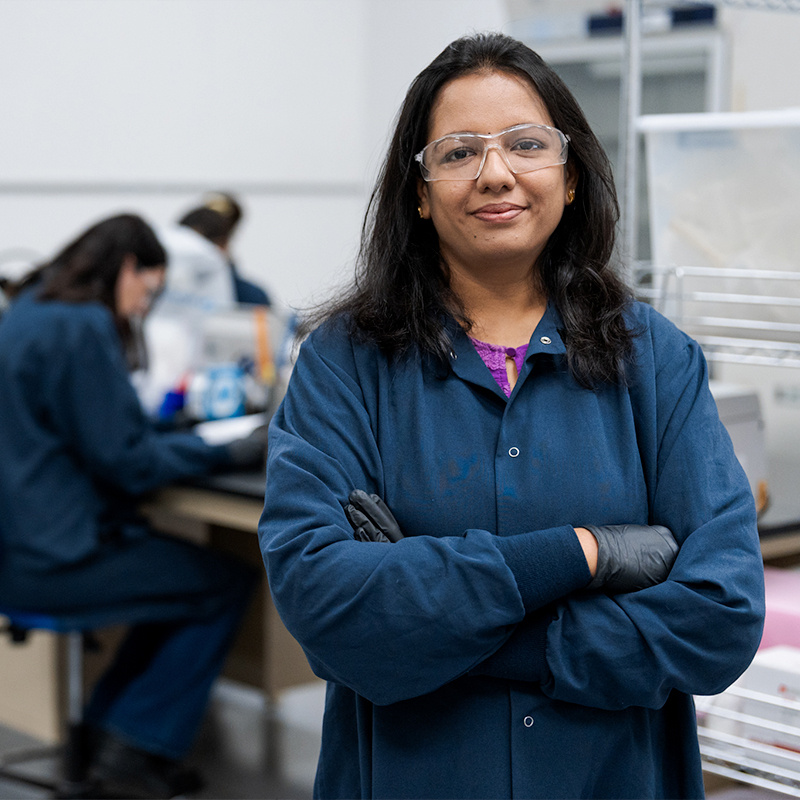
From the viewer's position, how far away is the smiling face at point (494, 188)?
1.09 meters

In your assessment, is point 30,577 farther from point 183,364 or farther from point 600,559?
point 600,559

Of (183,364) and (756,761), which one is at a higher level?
(183,364)

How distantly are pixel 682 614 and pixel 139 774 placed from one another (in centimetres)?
206

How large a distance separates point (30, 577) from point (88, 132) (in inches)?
130

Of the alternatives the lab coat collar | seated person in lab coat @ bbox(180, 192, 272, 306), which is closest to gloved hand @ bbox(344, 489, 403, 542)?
the lab coat collar

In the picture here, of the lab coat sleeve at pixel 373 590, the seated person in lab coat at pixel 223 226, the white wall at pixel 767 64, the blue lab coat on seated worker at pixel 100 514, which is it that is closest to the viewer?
the lab coat sleeve at pixel 373 590

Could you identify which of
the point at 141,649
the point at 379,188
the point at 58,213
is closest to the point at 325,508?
the point at 379,188

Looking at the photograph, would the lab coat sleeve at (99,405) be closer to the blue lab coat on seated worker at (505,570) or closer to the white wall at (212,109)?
the blue lab coat on seated worker at (505,570)

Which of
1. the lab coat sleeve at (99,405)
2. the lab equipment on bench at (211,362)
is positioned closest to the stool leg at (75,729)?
the lab coat sleeve at (99,405)

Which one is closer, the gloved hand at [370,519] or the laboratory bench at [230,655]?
the gloved hand at [370,519]

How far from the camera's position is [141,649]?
8.86 ft

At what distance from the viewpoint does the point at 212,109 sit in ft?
18.4

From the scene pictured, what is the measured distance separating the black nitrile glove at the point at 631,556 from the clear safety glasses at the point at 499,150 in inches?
15.8

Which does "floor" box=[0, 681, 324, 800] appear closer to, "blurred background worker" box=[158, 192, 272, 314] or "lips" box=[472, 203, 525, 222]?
"blurred background worker" box=[158, 192, 272, 314]
